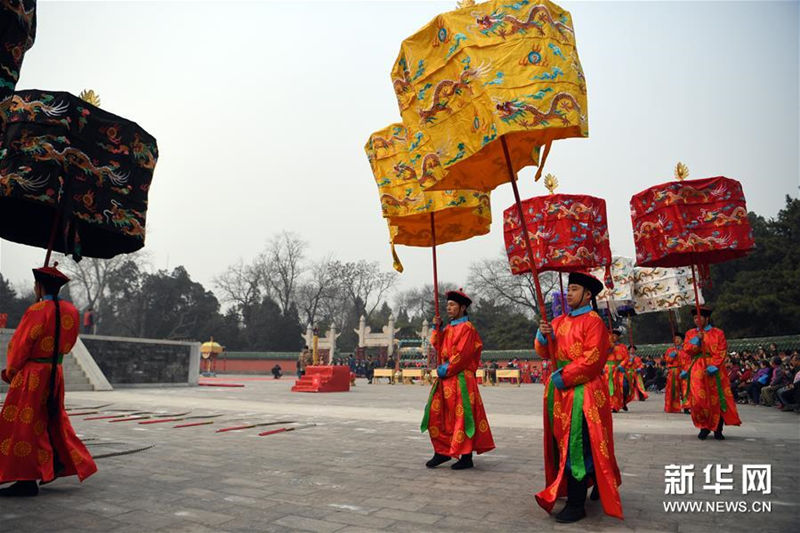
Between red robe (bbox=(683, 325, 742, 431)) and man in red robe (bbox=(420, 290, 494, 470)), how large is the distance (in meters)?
3.69

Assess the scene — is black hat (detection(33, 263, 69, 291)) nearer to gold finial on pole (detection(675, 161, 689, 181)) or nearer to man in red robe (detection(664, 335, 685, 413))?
gold finial on pole (detection(675, 161, 689, 181))

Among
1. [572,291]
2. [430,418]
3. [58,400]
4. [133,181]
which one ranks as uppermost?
[133,181]

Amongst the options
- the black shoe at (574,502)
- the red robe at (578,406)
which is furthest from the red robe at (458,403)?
the black shoe at (574,502)

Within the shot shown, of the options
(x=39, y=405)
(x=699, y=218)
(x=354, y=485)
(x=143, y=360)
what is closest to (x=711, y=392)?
(x=699, y=218)

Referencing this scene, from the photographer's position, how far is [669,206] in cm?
738

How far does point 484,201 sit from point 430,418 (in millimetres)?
2671

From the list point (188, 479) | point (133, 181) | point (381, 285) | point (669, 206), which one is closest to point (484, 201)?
point (669, 206)

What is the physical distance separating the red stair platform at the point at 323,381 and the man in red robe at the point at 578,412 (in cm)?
1605

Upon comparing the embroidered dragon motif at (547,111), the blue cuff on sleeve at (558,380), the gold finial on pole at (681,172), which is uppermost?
the gold finial on pole at (681,172)

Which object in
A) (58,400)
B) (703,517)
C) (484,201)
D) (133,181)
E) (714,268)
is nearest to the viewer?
(703,517)

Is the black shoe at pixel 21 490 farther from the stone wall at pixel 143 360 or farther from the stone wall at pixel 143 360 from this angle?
the stone wall at pixel 143 360

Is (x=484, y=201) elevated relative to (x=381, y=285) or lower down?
lower down

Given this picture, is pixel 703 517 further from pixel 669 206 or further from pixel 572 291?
pixel 669 206

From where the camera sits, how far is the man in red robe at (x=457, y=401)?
4984 millimetres
